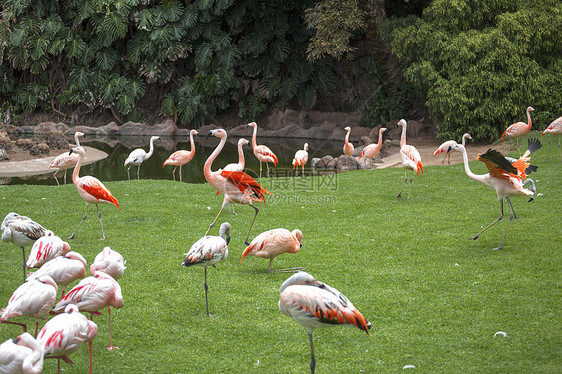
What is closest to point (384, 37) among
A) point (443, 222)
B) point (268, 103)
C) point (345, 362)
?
point (268, 103)

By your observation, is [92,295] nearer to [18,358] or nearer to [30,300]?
[30,300]

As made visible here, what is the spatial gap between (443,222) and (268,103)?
14.8 m

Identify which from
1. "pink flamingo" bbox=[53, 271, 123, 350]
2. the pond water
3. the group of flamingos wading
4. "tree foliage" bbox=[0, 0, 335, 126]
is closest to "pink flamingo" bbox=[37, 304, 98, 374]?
the group of flamingos wading

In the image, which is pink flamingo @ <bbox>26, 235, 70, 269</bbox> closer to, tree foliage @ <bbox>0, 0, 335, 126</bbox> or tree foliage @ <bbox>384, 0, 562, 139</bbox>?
tree foliage @ <bbox>384, 0, 562, 139</bbox>

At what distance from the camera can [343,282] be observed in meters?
4.97

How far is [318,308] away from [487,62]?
11454 millimetres

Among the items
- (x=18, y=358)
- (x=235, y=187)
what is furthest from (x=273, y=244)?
(x=18, y=358)

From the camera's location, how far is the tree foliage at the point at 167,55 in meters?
19.6

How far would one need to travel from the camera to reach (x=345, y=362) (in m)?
3.58

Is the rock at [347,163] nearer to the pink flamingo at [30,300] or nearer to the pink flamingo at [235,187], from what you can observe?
the pink flamingo at [235,187]

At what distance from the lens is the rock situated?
12.7m

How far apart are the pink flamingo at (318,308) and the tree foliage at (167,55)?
16.7 m

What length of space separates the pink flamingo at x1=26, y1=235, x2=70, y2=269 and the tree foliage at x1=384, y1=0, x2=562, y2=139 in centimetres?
1102

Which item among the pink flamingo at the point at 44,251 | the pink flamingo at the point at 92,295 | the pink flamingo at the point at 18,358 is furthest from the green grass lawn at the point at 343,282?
the pink flamingo at the point at 18,358
